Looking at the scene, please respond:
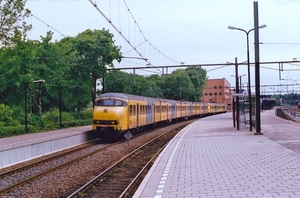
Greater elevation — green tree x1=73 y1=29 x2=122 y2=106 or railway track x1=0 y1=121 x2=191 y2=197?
green tree x1=73 y1=29 x2=122 y2=106

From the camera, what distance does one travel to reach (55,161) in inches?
784

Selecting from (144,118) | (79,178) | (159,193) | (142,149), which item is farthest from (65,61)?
(159,193)

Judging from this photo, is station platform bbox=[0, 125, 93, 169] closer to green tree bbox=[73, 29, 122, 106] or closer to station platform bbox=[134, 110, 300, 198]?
station platform bbox=[134, 110, 300, 198]

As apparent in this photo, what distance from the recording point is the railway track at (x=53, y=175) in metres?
12.9

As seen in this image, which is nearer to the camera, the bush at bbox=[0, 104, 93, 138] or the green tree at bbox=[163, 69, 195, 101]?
the bush at bbox=[0, 104, 93, 138]

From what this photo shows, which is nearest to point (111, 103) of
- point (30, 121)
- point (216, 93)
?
point (30, 121)

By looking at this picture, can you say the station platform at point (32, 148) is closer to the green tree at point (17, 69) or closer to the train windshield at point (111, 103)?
the train windshield at point (111, 103)

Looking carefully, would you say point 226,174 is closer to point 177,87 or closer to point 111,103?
point 111,103

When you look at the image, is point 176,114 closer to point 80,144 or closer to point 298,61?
point 298,61

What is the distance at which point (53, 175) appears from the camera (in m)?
15.9

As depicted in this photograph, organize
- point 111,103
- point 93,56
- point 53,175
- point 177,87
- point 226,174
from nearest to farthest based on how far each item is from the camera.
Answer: point 226,174
point 53,175
point 111,103
point 93,56
point 177,87

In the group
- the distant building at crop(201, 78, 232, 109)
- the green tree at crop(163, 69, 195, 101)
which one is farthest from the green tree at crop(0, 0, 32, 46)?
the distant building at crop(201, 78, 232, 109)

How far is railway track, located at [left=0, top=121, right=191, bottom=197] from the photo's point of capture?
12.9 metres

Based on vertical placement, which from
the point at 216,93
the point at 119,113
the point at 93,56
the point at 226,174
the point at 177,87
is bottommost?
the point at 226,174
